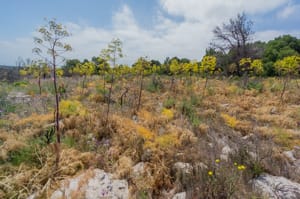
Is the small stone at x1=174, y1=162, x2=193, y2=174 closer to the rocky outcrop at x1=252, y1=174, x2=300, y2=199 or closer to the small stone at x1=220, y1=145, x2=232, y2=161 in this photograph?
the small stone at x1=220, y1=145, x2=232, y2=161

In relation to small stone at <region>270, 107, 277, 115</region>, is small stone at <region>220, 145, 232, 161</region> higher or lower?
lower

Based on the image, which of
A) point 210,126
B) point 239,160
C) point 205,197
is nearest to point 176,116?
point 210,126

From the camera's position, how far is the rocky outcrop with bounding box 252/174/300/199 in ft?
6.41

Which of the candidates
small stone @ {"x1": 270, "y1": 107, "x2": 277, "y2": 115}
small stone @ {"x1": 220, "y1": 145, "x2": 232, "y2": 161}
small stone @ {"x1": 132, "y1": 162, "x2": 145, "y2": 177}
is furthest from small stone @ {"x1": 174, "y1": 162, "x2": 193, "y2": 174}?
small stone @ {"x1": 270, "y1": 107, "x2": 277, "y2": 115}

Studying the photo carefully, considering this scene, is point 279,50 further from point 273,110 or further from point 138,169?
point 138,169

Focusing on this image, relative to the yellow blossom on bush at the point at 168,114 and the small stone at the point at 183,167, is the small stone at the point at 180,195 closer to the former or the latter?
the small stone at the point at 183,167

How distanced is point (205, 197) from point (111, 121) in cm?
219

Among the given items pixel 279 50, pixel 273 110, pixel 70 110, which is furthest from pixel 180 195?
pixel 279 50

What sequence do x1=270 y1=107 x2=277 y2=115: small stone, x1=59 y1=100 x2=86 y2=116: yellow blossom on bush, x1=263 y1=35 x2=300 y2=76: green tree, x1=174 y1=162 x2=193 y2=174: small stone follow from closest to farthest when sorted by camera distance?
x1=174 y1=162 x2=193 y2=174: small stone, x1=59 y1=100 x2=86 y2=116: yellow blossom on bush, x1=270 y1=107 x2=277 y2=115: small stone, x1=263 y1=35 x2=300 y2=76: green tree

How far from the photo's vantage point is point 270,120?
4578 mm

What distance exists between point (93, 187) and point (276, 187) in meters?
2.04

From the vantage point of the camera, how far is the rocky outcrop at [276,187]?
1954 mm

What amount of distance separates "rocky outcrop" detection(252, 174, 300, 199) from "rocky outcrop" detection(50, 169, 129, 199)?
1.48 meters

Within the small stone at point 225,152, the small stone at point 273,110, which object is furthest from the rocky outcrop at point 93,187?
the small stone at point 273,110
